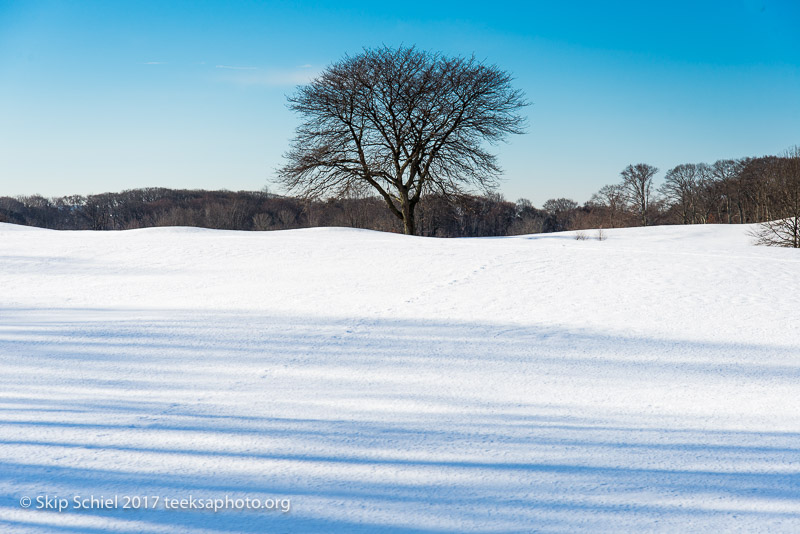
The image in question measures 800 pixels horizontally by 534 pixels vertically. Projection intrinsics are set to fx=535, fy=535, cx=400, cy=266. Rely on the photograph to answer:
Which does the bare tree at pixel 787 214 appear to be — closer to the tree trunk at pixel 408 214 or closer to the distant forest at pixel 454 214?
the tree trunk at pixel 408 214

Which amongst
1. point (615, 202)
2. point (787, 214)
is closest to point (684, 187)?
point (615, 202)

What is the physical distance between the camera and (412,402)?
11.5 ft

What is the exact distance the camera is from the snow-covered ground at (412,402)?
2277 mm

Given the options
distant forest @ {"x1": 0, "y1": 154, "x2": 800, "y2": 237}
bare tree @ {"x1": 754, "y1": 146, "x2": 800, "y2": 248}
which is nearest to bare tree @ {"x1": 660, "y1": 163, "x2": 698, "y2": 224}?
distant forest @ {"x1": 0, "y1": 154, "x2": 800, "y2": 237}

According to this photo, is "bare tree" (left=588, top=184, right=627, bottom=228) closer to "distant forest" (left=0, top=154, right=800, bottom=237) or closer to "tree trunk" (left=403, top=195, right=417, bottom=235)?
"distant forest" (left=0, top=154, right=800, bottom=237)

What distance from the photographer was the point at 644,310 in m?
5.97

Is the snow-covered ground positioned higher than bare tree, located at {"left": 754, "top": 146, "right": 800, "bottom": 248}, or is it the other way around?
bare tree, located at {"left": 754, "top": 146, "right": 800, "bottom": 248}

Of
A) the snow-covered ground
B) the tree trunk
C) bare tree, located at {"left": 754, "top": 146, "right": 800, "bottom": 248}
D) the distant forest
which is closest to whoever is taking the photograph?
the snow-covered ground

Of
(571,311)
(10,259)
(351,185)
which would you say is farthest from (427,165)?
(571,311)

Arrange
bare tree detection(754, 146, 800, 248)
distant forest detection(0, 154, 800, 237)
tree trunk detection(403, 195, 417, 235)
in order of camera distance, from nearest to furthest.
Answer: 1. bare tree detection(754, 146, 800, 248)
2. tree trunk detection(403, 195, 417, 235)
3. distant forest detection(0, 154, 800, 237)

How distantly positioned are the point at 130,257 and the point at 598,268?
27.1ft

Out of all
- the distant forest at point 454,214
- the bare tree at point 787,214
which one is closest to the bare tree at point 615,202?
the distant forest at point 454,214

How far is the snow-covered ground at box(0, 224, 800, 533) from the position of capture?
228 centimetres

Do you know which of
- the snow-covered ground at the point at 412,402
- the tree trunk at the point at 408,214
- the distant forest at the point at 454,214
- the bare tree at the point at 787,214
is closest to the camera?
the snow-covered ground at the point at 412,402
